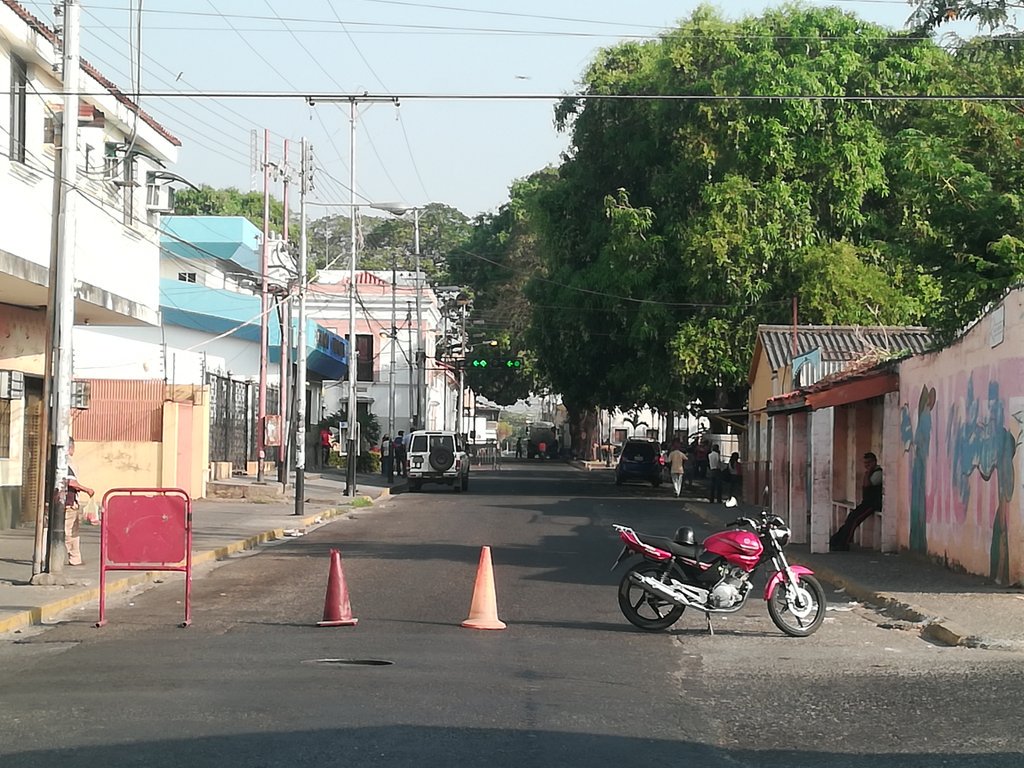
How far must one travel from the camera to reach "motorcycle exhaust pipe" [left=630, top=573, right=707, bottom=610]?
13.5 m

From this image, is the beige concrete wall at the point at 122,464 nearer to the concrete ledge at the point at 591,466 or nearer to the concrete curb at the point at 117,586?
the concrete curb at the point at 117,586

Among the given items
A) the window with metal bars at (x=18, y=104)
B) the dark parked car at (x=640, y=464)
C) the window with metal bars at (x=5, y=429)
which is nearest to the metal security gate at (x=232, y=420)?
the dark parked car at (x=640, y=464)

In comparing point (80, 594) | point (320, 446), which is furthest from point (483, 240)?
point (80, 594)

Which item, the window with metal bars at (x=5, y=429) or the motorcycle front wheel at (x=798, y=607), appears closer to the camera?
the motorcycle front wheel at (x=798, y=607)

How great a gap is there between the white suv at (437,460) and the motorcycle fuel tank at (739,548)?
3287 centimetres

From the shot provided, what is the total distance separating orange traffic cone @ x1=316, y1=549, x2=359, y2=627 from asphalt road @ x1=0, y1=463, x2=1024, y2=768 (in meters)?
0.27

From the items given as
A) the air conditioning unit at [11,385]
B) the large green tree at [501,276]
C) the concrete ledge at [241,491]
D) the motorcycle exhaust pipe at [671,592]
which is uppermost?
the large green tree at [501,276]

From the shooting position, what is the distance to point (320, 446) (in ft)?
202

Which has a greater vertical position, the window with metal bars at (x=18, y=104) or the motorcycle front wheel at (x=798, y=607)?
the window with metal bars at (x=18, y=104)

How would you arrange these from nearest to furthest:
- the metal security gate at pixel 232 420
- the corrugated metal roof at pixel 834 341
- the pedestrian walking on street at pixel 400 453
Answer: the corrugated metal roof at pixel 834 341
the metal security gate at pixel 232 420
the pedestrian walking on street at pixel 400 453

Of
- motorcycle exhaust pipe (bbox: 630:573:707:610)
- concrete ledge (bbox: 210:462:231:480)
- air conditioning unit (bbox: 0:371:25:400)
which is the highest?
air conditioning unit (bbox: 0:371:25:400)

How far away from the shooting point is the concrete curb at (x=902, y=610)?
1322 centimetres

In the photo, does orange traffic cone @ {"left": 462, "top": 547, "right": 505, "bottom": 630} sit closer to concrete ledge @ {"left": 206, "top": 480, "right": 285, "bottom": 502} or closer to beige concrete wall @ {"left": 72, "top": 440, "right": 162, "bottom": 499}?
beige concrete wall @ {"left": 72, "top": 440, "right": 162, "bottom": 499}

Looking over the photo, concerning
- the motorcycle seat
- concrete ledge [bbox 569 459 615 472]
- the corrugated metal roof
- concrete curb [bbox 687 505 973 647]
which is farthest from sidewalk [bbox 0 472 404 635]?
concrete ledge [bbox 569 459 615 472]
